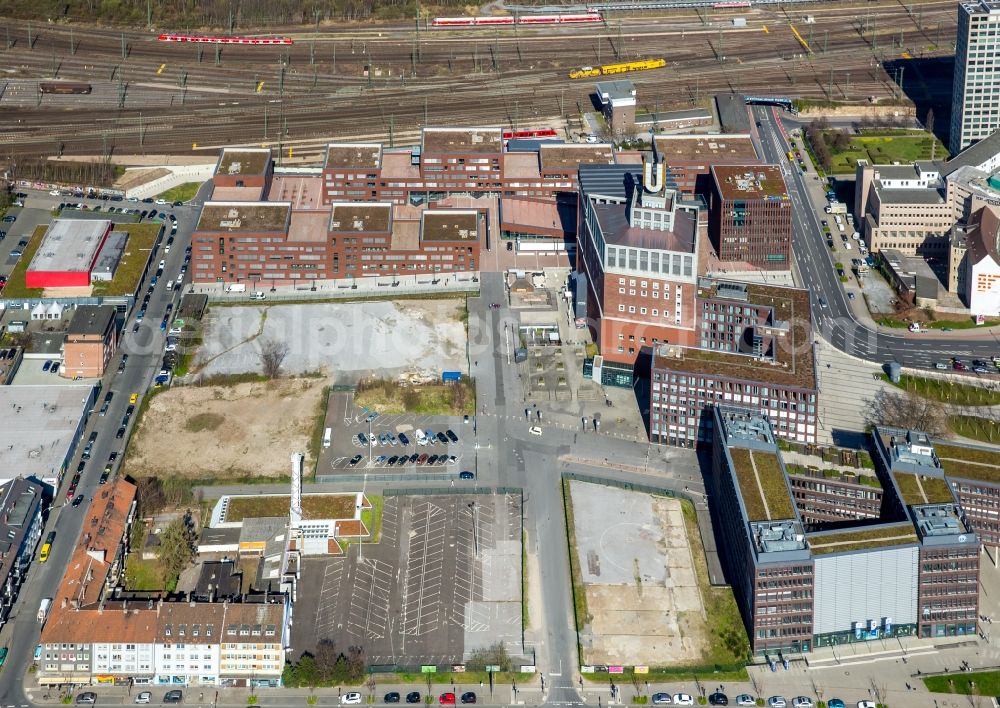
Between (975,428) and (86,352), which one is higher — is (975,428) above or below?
below

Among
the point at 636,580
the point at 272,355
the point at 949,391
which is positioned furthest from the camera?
the point at 272,355

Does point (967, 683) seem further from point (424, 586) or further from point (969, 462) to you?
point (424, 586)

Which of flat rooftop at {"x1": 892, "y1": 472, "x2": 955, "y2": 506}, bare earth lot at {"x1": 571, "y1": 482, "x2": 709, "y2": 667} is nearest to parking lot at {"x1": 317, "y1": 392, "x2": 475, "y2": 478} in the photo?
bare earth lot at {"x1": 571, "y1": 482, "x2": 709, "y2": 667}

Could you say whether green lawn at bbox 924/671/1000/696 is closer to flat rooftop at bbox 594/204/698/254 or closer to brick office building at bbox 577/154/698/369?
brick office building at bbox 577/154/698/369

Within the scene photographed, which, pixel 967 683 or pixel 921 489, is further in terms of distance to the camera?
pixel 921 489

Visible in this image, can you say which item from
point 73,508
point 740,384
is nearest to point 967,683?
point 740,384

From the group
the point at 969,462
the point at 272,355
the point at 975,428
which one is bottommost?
the point at 969,462

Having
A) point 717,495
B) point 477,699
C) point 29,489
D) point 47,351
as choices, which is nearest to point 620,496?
point 717,495

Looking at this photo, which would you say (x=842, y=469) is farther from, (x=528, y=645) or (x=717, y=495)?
(x=528, y=645)
